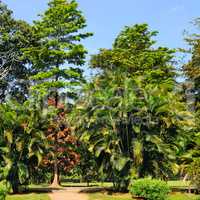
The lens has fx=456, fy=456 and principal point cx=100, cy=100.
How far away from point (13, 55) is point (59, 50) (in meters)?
11.0

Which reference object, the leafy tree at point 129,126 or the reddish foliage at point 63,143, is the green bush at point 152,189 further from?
the reddish foliage at point 63,143

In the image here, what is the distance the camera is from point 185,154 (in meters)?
25.5

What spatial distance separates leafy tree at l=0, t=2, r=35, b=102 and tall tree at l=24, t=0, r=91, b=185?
766 cm

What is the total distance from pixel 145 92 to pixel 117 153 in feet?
12.3

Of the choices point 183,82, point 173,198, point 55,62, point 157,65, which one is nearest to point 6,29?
point 55,62

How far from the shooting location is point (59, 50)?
32500mm

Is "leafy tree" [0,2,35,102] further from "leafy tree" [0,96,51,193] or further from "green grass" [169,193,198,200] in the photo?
"green grass" [169,193,198,200]

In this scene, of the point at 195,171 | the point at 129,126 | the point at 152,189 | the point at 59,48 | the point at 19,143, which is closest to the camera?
the point at 195,171

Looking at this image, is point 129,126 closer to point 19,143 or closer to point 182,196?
point 182,196

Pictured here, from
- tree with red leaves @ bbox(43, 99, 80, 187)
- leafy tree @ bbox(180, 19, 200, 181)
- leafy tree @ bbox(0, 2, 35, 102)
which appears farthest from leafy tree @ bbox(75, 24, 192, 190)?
leafy tree @ bbox(0, 2, 35, 102)

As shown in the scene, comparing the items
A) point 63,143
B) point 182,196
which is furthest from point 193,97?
point 182,196

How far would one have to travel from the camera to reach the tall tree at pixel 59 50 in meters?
31.9

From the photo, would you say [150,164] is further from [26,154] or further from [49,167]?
[49,167]

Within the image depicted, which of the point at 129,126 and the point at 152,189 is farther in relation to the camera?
the point at 129,126
